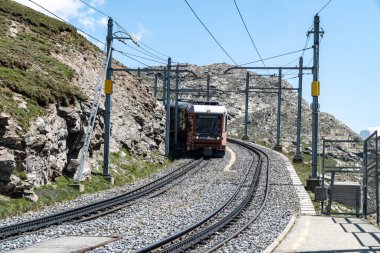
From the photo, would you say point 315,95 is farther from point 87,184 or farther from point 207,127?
point 207,127

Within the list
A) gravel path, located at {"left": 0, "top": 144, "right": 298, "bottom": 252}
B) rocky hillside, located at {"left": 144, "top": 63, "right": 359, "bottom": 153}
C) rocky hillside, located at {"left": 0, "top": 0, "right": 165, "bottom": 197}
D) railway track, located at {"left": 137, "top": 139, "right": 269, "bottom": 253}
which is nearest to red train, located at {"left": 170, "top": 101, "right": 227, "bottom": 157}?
rocky hillside, located at {"left": 0, "top": 0, "right": 165, "bottom": 197}

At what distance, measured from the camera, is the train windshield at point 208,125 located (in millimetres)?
35781

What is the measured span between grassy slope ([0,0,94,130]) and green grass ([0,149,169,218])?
2.61 metres

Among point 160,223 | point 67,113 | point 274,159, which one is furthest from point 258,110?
point 160,223

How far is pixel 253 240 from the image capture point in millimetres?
12805

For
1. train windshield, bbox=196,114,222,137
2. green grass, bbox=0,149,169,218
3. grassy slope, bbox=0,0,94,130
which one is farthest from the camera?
train windshield, bbox=196,114,222,137

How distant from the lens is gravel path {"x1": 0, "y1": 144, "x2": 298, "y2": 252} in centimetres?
1232

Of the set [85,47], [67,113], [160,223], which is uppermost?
[85,47]

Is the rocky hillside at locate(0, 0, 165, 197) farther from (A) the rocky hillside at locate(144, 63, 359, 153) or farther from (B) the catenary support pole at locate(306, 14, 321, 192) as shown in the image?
(A) the rocky hillside at locate(144, 63, 359, 153)

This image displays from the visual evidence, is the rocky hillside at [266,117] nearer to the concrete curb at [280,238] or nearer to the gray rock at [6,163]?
the concrete curb at [280,238]

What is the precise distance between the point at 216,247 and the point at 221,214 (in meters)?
5.30

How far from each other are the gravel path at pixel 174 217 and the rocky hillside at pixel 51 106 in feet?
6.24

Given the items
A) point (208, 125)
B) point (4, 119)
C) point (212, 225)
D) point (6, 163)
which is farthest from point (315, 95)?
point (6, 163)

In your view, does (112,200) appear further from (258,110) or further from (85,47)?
(258,110)
